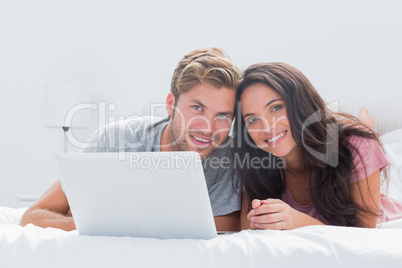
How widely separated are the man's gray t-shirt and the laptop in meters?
0.66

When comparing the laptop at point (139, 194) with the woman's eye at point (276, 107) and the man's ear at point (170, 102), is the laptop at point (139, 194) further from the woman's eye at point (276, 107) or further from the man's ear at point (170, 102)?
the man's ear at point (170, 102)

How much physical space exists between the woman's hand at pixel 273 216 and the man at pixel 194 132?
1.15 feet

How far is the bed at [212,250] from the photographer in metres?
0.82

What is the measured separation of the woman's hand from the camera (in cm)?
119

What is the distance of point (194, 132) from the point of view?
5.32 ft

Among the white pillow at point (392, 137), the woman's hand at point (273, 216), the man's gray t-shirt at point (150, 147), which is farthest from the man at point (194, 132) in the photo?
the white pillow at point (392, 137)

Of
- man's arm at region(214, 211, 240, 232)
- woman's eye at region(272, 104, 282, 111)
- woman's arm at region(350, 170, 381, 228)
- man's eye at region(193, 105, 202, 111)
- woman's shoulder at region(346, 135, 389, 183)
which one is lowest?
man's arm at region(214, 211, 240, 232)

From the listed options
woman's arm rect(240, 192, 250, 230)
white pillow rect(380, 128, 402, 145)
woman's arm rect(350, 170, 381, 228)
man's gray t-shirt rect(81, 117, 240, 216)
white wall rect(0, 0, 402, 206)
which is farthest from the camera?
white wall rect(0, 0, 402, 206)

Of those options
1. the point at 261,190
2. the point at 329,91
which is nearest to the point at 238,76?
the point at 261,190

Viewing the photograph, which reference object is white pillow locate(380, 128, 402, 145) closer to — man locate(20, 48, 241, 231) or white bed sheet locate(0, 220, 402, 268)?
man locate(20, 48, 241, 231)

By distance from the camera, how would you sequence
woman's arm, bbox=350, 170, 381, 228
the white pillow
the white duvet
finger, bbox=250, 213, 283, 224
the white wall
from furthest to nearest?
the white wall → the white pillow → woman's arm, bbox=350, 170, 381, 228 → finger, bbox=250, 213, 283, 224 → the white duvet

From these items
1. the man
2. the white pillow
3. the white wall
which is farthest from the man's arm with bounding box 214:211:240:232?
the white wall

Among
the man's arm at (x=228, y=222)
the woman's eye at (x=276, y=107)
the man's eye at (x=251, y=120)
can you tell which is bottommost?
the man's arm at (x=228, y=222)

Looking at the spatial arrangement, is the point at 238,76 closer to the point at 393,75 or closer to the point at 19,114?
the point at 393,75
